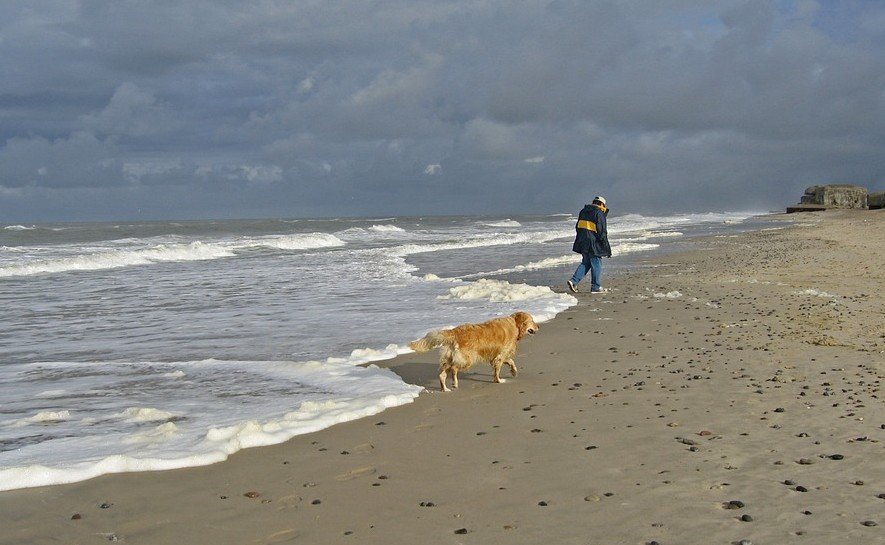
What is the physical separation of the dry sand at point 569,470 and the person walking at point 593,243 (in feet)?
21.9

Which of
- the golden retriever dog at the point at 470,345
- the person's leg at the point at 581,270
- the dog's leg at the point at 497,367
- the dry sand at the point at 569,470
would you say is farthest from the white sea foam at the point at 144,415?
the person's leg at the point at 581,270

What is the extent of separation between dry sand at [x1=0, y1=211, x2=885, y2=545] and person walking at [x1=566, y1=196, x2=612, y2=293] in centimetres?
666

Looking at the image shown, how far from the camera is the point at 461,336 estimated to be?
7156 mm

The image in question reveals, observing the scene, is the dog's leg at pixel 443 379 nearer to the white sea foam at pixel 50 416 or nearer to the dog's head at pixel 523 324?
the dog's head at pixel 523 324

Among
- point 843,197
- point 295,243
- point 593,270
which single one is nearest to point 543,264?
point 593,270

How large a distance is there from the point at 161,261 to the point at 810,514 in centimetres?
3032

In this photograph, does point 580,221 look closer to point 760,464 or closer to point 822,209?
point 760,464

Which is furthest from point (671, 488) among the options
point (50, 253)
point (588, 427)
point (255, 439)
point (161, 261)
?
point (50, 253)

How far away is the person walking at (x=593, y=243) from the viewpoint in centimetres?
1495

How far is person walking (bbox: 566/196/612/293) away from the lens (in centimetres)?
1495

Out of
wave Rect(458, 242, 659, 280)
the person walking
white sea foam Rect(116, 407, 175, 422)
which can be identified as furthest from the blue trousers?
white sea foam Rect(116, 407, 175, 422)

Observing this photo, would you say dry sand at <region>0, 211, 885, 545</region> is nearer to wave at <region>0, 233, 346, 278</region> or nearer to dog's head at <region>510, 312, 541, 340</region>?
dog's head at <region>510, 312, 541, 340</region>

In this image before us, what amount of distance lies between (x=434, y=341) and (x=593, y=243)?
854 cm

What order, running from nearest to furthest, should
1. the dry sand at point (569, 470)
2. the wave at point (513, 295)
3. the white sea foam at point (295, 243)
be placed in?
1. the dry sand at point (569, 470)
2. the wave at point (513, 295)
3. the white sea foam at point (295, 243)
